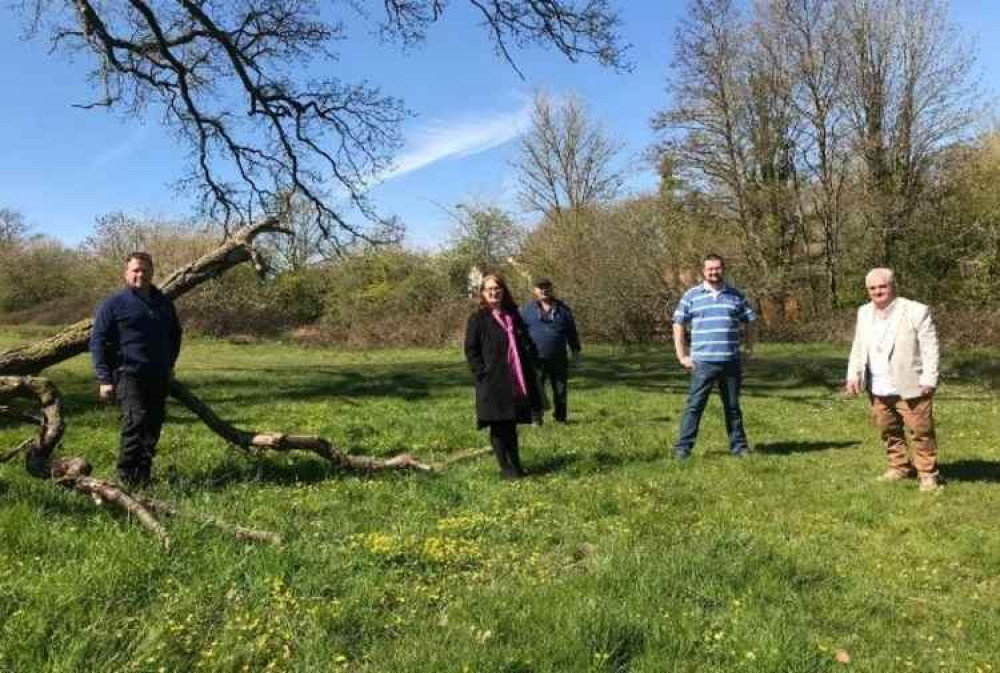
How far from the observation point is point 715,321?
9.05 meters

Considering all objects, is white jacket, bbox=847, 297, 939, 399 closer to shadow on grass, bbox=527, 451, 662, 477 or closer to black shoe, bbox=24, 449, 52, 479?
shadow on grass, bbox=527, 451, 662, 477

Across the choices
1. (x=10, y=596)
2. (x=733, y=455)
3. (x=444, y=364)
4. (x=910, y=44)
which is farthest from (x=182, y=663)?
(x=910, y=44)

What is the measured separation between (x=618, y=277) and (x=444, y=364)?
Result: 9831 millimetres

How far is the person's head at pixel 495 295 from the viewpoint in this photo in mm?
8102

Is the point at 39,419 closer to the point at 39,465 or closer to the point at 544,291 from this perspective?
the point at 39,465

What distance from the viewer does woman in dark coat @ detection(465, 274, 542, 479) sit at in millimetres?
7785

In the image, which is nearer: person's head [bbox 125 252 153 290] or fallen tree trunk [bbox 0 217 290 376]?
person's head [bbox 125 252 153 290]

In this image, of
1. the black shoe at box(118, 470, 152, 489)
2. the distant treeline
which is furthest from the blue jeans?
the distant treeline

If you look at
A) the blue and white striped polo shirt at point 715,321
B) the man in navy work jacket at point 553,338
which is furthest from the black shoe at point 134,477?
the man in navy work jacket at point 553,338

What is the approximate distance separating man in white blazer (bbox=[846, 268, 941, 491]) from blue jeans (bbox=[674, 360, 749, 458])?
1367 millimetres

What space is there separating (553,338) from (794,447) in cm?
367

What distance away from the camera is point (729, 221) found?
34031 mm

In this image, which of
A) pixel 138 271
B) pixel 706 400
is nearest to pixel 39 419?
pixel 138 271

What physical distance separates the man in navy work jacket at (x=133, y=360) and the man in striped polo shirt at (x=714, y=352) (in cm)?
525
